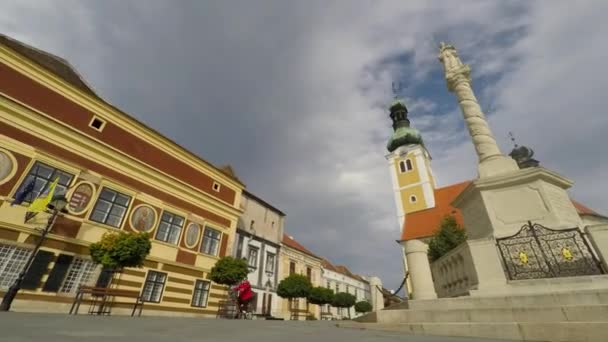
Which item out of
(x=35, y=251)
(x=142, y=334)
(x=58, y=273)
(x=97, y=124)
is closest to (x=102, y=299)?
(x=58, y=273)

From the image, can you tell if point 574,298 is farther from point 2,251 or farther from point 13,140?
point 13,140

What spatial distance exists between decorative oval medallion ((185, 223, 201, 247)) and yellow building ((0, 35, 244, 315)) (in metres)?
0.07

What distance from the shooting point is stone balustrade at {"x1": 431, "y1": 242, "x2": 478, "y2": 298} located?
6.97m

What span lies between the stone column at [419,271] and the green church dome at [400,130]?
45.3m

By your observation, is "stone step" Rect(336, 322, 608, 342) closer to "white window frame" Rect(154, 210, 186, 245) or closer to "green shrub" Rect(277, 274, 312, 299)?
"white window frame" Rect(154, 210, 186, 245)

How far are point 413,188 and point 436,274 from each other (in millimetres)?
38791

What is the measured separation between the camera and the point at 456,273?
7727 millimetres

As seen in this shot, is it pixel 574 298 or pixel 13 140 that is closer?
pixel 574 298

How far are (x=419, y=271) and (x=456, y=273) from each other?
1.00 m

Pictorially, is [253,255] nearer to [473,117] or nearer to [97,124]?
[97,124]

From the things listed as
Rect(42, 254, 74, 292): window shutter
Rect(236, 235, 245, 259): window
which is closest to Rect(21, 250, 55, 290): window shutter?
Rect(42, 254, 74, 292): window shutter

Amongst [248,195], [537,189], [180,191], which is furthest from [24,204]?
[537,189]

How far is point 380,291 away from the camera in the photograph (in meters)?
13.0

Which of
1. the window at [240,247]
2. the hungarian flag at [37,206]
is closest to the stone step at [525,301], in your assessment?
the hungarian flag at [37,206]
